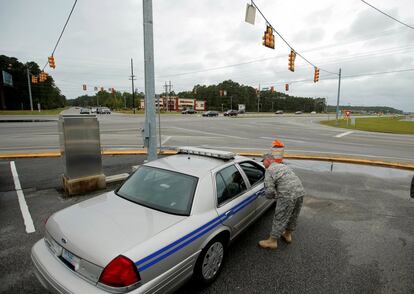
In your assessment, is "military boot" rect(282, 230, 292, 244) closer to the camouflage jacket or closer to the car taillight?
the camouflage jacket

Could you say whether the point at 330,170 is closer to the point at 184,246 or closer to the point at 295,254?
the point at 295,254

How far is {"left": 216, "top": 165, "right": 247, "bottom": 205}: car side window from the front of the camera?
10.4 ft

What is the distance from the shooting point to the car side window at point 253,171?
4066 mm

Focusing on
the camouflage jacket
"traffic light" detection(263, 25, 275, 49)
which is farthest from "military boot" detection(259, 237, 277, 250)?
"traffic light" detection(263, 25, 275, 49)

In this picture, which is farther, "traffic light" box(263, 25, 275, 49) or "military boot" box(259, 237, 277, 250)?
"traffic light" box(263, 25, 275, 49)

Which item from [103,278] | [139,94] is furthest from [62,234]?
[139,94]

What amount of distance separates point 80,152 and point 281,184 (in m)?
4.53

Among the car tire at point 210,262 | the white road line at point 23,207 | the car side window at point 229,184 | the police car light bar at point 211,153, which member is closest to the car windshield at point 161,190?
the car side window at point 229,184

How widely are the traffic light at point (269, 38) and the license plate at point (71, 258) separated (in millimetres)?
13669

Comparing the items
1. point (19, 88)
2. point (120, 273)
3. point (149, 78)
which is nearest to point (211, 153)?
point (120, 273)

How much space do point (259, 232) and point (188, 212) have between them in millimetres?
1923

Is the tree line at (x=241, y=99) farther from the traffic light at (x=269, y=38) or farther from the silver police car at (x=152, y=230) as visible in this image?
the silver police car at (x=152, y=230)

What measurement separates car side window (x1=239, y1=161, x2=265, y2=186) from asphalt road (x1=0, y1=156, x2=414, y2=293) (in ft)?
2.75

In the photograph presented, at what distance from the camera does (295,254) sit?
3510 millimetres
